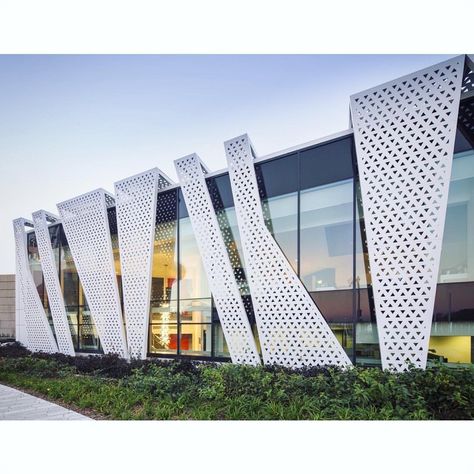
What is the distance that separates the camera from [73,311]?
1227cm

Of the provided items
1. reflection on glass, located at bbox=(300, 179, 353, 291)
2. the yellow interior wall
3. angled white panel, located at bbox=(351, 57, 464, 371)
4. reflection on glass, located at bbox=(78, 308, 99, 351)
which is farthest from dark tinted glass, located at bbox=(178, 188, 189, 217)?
the yellow interior wall

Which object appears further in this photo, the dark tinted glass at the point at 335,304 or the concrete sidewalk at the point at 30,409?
the dark tinted glass at the point at 335,304

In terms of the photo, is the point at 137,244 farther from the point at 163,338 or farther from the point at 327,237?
the point at 327,237

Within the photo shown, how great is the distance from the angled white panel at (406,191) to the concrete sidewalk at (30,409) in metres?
5.38

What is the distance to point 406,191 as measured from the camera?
259 inches

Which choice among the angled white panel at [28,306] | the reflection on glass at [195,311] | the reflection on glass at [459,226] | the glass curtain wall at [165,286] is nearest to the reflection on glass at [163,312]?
the glass curtain wall at [165,286]

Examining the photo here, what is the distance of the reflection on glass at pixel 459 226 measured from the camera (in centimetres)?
641

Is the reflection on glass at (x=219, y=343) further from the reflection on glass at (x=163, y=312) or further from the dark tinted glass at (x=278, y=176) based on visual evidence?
the dark tinted glass at (x=278, y=176)

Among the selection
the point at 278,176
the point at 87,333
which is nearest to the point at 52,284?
the point at 87,333

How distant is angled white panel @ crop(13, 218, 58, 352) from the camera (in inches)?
495

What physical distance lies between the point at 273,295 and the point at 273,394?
2320 mm
